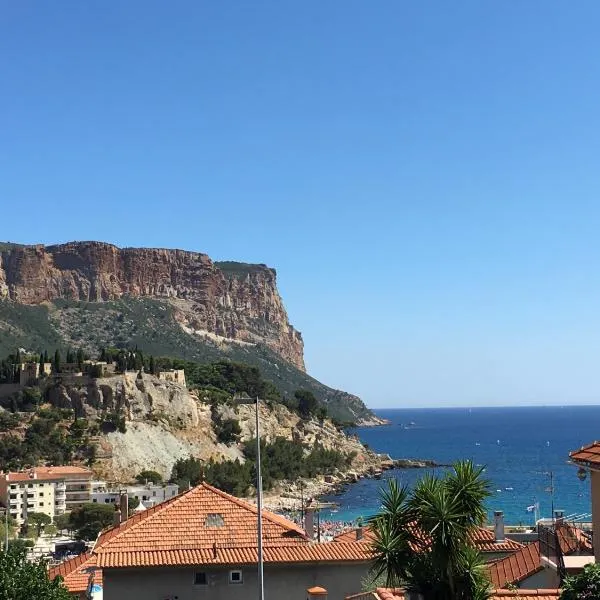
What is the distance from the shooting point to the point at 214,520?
21375mm

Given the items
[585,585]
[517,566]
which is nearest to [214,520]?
[517,566]

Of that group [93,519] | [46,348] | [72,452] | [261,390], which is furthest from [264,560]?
[46,348]

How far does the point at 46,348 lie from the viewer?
188750mm

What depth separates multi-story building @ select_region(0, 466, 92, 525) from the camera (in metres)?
95.1

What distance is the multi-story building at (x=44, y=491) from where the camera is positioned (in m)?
95.1

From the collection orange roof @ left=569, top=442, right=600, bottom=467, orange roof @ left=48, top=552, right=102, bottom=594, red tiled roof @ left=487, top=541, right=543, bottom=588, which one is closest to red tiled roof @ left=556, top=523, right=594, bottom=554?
red tiled roof @ left=487, top=541, right=543, bottom=588

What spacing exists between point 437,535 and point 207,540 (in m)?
9.00

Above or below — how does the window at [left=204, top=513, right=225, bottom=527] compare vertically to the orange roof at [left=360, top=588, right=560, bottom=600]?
above

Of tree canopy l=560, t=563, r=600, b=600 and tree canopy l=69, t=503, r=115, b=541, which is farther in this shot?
tree canopy l=69, t=503, r=115, b=541

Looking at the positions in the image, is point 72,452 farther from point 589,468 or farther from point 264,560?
point 589,468

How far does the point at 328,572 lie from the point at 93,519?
66546mm

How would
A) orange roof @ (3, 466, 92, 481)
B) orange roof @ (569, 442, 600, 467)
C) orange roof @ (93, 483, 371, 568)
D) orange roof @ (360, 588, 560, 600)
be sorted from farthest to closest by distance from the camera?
orange roof @ (3, 466, 92, 481) → orange roof @ (93, 483, 371, 568) → orange roof @ (360, 588, 560, 600) → orange roof @ (569, 442, 600, 467)

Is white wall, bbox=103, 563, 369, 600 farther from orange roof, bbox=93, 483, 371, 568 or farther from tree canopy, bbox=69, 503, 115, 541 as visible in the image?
tree canopy, bbox=69, 503, 115, 541

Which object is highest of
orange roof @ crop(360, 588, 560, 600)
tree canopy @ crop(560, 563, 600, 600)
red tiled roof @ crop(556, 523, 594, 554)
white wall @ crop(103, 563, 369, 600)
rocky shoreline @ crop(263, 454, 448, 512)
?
tree canopy @ crop(560, 563, 600, 600)
